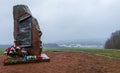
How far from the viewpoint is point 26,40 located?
553 inches

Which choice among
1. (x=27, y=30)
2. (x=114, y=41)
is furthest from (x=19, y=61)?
(x=114, y=41)

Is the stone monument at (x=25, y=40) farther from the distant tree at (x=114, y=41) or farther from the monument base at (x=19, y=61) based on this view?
the distant tree at (x=114, y=41)

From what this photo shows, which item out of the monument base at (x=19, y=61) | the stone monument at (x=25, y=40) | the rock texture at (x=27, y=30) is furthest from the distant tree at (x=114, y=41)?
the monument base at (x=19, y=61)

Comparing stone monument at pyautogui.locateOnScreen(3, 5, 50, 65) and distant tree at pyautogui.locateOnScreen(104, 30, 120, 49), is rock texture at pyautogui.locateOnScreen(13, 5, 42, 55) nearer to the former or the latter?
stone monument at pyautogui.locateOnScreen(3, 5, 50, 65)

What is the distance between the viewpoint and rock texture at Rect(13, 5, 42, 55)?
1384cm

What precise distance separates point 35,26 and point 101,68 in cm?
437

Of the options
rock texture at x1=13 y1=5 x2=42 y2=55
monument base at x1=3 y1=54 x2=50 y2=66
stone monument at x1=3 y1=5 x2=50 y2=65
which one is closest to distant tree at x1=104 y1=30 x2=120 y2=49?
stone monument at x1=3 y1=5 x2=50 y2=65

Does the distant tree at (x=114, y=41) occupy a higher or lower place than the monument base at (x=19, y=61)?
higher

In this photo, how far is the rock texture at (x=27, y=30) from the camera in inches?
545

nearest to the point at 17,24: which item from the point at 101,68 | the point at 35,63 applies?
the point at 35,63

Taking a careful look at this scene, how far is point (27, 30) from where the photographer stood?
14.0 metres

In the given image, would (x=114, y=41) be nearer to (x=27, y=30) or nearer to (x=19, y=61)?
(x=27, y=30)

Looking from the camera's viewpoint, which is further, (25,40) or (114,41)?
(114,41)

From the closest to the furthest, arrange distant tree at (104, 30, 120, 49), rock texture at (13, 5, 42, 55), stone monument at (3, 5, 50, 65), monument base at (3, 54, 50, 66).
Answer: monument base at (3, 54, 50, 66) → stone monument at (3, 5, 50, 65) → rock texture at (13, 5, 42, 55) → distant tree at (104, 30, 120, 49)
